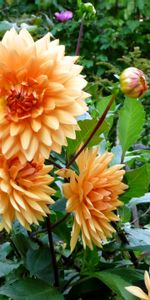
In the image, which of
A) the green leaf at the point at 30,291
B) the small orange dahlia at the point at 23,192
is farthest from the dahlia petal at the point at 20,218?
the green leaf at the point at 30,291

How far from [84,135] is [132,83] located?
113 millimetres

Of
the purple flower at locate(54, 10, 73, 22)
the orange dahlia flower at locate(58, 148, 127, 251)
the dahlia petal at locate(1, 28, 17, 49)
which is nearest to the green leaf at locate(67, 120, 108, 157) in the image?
the orange dahlia flower at locate(58, 148, 127, 251)

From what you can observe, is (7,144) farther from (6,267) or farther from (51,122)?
(6,267)

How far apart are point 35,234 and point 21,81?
0.75 feet

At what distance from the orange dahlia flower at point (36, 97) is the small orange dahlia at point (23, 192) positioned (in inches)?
1.4

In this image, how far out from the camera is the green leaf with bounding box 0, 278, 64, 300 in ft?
2.28

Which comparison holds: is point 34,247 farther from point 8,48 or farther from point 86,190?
point 8,48

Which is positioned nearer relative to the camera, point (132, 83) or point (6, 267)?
point (132, 83)

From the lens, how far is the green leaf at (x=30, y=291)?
2.28ft

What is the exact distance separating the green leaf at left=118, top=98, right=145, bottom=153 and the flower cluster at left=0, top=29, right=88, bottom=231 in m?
0.18

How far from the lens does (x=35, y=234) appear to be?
30.3 inches

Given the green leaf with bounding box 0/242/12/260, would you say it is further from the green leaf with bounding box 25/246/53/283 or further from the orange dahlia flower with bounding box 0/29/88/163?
the orange dahlia flower with bounding box 0/29/88/163

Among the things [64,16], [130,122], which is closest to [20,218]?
[130,122]

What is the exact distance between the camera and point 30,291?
0.71m
